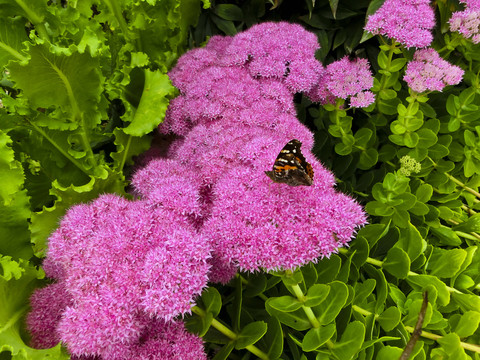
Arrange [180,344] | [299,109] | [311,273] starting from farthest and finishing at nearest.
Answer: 1. [299,109]
2. [311,273]
3. [180,344]

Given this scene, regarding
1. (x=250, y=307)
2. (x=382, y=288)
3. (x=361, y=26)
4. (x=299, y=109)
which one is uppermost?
(x=361, y=26)

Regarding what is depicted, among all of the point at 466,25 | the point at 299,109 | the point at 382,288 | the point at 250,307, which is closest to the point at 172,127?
the point at 299,109

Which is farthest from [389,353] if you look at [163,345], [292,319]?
[163,345]

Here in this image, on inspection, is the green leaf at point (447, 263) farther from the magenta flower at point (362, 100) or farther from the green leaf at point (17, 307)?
the green leaf at point (17, 307)

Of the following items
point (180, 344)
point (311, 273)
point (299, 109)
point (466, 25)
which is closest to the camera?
point (180, 344)

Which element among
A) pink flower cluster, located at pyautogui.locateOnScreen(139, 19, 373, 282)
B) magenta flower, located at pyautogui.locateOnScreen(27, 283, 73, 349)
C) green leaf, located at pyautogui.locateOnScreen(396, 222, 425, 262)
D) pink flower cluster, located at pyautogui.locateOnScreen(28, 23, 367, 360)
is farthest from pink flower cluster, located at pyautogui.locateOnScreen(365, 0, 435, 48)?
magenta flower, located at pyautogui.locateOnScreen(27, 283, 73, 349)

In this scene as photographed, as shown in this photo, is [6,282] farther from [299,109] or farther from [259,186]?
[299,109]

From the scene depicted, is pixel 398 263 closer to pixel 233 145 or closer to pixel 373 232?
pixel 373 232
